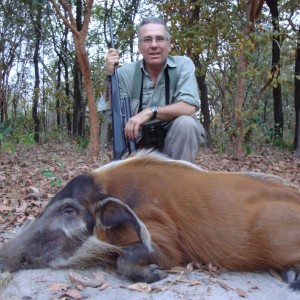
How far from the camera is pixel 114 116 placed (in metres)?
4.26

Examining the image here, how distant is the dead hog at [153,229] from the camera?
115 inches

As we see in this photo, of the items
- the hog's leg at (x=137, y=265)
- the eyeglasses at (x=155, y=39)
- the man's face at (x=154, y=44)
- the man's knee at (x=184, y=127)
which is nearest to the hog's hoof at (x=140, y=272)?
the hog's leg at (x=137, y=265)

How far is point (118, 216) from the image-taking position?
2904mm

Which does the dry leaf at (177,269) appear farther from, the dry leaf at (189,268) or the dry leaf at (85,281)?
the dry leaf at (85,281)

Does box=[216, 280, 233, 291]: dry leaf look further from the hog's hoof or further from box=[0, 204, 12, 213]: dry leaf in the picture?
box=[0, 204, 12, 213]: dry leaf

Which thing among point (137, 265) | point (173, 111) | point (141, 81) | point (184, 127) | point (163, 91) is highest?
point (141, 81)

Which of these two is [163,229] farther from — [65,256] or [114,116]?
[114,116]

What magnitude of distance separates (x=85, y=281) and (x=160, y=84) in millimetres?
2360

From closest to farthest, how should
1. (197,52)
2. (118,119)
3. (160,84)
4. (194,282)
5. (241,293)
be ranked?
(241,293)
(194,282)
(118,119)
(160,84)
(197,52)

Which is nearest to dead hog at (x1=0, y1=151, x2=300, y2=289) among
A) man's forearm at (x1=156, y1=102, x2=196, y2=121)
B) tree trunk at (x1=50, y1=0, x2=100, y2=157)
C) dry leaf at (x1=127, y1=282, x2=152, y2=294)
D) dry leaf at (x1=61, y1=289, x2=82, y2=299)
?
dry leaf at (x1=127, y1=282, x2=152, y2=294)

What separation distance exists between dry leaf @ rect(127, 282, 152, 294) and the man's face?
7.73 ft

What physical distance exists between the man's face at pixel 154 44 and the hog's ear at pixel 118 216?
6.39 feet

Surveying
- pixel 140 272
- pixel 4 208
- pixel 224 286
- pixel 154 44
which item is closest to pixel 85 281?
pixel 140 272

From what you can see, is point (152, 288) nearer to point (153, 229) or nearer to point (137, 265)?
point (137, 265)
